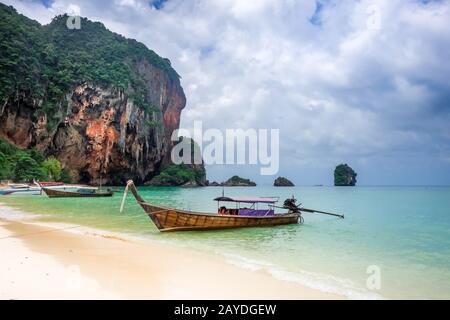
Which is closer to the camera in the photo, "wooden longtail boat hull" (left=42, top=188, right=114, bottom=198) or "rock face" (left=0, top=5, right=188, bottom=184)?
"wooden longtail boat hull" (left=42, top=188, right=114, bottom=198)

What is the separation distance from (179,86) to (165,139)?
22.4m

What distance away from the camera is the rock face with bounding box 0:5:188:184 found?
152 ft

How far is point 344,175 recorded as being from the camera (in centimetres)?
11169

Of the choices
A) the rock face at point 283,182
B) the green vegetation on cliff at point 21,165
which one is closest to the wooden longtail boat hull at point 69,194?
the green vegetation on cliff at point 21,165

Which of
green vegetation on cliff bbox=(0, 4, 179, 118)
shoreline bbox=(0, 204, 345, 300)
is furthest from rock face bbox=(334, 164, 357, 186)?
shoreline bbox=(0, 204, 345, 300)

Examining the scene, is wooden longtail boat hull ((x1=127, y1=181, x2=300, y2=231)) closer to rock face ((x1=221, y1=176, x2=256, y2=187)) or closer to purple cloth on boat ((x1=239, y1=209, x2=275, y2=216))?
purple cloth on boat ((x1=239, y1=209, x2=275, y2=216))

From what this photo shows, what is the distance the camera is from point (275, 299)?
5.75 m

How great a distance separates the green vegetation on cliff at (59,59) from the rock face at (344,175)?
71.3 m

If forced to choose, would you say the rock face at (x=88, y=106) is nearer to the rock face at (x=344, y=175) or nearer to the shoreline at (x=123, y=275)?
the shoreline at (x=123, y=275)

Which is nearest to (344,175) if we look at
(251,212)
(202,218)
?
(251,212)

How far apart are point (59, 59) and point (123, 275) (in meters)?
60.3

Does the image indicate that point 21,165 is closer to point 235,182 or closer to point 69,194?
point 69,194

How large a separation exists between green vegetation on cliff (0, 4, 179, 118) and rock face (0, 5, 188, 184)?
0.15 meters
